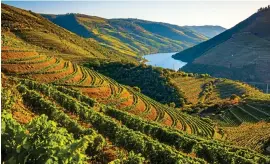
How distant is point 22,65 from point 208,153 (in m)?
38.2

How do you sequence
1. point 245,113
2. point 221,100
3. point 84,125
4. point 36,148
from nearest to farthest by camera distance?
1. point 36,148
2. point 84,125
3. point 245,113
4. point 221,100

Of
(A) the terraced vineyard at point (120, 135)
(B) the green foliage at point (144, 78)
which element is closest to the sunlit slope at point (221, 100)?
(B) the green foliage at point (144, 78)

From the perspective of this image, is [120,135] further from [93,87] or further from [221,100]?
[221,100]

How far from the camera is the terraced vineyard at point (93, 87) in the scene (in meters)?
65.6

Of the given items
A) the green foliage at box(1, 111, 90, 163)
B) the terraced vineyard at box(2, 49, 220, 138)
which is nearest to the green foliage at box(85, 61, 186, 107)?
the terraced vineyard at box(2, 49, 220, 138)

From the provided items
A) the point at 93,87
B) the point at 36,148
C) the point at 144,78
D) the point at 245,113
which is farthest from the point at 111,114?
the point at 144,78

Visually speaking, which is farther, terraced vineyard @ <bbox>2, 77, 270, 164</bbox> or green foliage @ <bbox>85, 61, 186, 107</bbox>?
green foliage @ <bbox>85, 61, 186, 107</bbox>

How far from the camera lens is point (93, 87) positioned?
71812 millimetres

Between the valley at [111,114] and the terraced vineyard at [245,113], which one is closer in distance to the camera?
the valley at [111,114]

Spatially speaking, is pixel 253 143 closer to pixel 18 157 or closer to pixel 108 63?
pixel 18 157

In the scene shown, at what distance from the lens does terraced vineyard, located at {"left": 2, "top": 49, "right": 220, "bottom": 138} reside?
65.6 metres

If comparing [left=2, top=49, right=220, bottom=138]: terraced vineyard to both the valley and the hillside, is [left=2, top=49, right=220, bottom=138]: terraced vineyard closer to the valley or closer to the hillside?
the hillside

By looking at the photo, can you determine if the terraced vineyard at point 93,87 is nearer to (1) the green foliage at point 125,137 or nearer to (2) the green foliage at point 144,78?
(1) the green foliage at point 125,137

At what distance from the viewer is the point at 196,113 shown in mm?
93938
